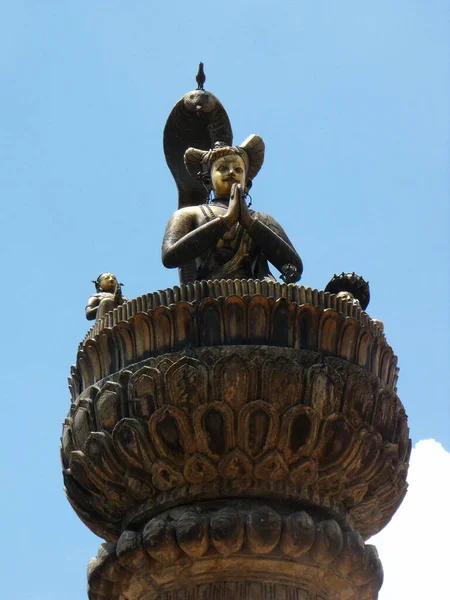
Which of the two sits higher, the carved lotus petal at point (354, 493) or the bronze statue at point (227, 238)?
the bronze statue at point (227, 238)

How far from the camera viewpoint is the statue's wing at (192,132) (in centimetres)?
1487

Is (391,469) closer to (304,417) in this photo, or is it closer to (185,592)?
(304,417)

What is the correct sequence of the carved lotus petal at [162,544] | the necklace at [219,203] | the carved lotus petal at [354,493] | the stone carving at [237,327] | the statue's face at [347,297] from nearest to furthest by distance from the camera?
the carved lotus petal at [162,544], the stone carving at [237,327], the carved lotus petal at [354,493], the statue's face at [347,297], the necklace at [219,203]

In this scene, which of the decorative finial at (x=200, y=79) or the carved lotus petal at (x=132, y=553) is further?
the decorative finial at (x=200, y=79)

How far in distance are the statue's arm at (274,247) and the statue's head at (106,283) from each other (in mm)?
1436

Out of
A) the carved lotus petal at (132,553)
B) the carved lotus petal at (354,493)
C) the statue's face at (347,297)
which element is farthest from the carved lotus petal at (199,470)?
the statue's face at (347,297)

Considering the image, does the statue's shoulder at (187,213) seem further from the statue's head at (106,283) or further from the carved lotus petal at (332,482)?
the carved lotus petal at (332,482)

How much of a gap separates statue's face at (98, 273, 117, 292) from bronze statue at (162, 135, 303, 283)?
56cm

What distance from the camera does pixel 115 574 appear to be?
1070 cm

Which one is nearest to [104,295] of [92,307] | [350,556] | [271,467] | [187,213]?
[92,307]

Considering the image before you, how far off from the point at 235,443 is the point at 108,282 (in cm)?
287

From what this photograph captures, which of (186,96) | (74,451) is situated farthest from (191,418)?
(186,96)

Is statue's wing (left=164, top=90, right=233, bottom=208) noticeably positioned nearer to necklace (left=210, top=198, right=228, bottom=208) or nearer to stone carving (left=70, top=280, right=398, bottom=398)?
necklace (left=210, top=198, right=228, bottom=208)

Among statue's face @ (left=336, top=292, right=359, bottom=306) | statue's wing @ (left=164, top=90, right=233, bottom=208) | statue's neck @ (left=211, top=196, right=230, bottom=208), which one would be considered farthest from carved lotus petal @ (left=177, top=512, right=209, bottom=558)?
statue's wing @ (left=164, top=90, right=233, bottom=208)
